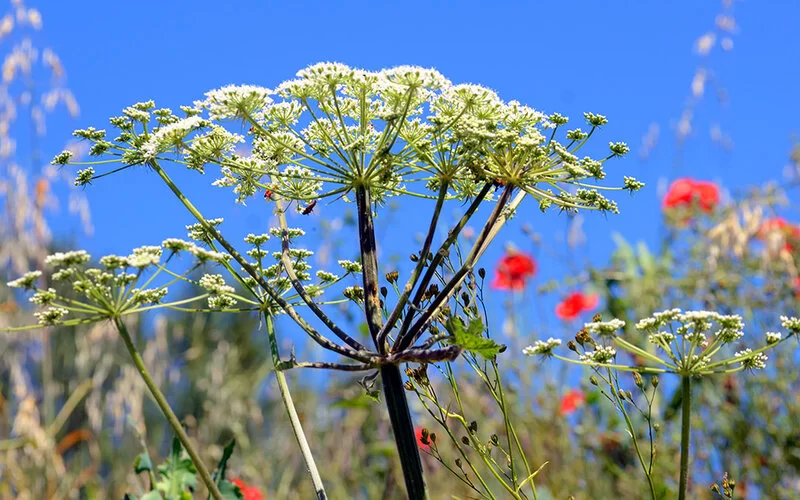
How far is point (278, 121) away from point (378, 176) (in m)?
0.28

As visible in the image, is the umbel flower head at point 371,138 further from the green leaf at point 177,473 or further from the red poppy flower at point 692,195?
the red poppy flower at point 692,195

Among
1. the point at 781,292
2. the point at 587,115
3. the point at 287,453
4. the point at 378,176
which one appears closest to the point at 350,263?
the point at 378,176

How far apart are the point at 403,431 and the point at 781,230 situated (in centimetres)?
586

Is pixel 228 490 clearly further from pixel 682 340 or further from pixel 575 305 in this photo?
pixel 575 305

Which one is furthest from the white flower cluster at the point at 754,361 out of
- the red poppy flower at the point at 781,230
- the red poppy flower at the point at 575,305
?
the red poppy flower at the point at 575,305

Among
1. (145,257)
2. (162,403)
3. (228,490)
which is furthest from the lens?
(228,490)

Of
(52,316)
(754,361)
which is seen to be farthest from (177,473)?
(754,361)

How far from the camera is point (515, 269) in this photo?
26.9 feet

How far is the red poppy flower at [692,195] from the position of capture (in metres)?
7.69

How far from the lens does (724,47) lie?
8141mm

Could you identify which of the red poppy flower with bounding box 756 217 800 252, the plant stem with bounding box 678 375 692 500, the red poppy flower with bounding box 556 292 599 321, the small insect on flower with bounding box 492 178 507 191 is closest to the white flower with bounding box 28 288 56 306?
the small insect on flower with bounding box 492 178 507 191

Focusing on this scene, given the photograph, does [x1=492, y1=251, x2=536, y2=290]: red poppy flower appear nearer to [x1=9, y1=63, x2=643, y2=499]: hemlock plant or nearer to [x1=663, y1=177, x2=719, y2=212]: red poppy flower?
[x1=663, y1=177, x2=719, y2=212]: red poppy flower

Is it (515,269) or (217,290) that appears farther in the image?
(515,269)

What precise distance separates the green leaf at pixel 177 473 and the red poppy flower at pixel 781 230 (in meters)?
5.18
